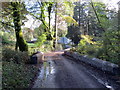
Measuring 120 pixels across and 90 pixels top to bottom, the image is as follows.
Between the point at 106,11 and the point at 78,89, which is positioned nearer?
the point at 78,89

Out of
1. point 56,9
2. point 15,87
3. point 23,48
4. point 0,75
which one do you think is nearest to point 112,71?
point 15,87

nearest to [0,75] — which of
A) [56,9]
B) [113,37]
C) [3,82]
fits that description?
[3,82]

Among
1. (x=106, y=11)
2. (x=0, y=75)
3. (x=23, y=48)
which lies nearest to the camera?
(x=0, y=75)

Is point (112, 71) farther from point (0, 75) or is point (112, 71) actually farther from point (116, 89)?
point (0, 75)

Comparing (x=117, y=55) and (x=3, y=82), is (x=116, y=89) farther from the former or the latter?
(x=3, y=82)

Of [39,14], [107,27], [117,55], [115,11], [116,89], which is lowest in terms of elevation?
[116,89]

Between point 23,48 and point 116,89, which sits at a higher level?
point 23,48

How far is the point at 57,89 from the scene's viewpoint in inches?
184

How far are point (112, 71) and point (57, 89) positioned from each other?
10.3ft

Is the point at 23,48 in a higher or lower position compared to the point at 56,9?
lower

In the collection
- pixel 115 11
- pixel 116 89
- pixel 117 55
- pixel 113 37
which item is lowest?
pixel 116 89

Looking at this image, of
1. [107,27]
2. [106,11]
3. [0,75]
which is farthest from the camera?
[106,11]

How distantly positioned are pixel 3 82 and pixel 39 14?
1490cm

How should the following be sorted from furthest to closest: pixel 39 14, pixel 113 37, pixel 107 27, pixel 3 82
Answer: pixel 39 14 → pixel 107 27 → pixel 113 37 → pixel 3 82
